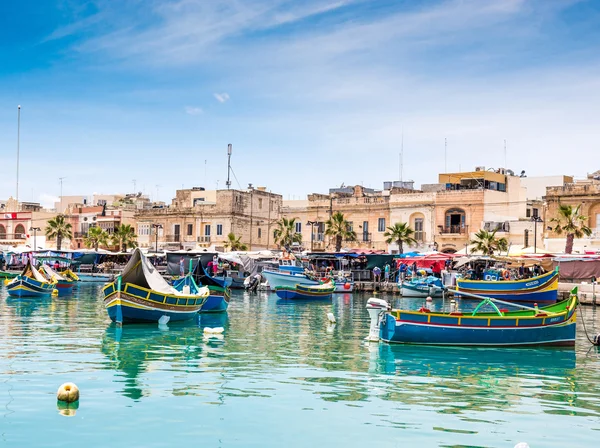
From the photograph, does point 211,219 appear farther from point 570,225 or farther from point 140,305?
→ point 140,305

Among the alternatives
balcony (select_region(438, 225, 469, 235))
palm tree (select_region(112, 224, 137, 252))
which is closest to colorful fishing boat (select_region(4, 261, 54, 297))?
palm tree (select_region(112, 224, 137, 252))

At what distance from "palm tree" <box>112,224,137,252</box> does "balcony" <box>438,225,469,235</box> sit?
109 ft

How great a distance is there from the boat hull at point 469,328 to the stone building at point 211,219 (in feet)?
172

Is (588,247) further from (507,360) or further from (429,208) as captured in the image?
(507,360)

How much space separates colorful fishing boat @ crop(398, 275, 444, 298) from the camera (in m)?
51.4

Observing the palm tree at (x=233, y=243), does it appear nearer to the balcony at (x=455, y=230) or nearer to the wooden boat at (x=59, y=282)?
the balcony at (x=455, y=230)

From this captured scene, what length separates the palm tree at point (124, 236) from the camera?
254 feet

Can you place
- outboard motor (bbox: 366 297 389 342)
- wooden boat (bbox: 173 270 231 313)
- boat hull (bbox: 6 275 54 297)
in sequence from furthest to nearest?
1. boat hull (bbox: 6 275 54 297)
2. wooden boat (bbox: 173 270 231 313)
3. outboard motor (bbox: 366 297 389 342)

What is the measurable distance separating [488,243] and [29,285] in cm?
3320

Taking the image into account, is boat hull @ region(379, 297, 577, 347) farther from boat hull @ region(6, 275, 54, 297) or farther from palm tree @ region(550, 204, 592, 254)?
boat hull @ region(6, 275, 54, 297)

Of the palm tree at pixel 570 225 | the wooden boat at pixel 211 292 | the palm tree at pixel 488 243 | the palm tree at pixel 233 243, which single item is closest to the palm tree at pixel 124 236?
the palm tree at pixel 233 243

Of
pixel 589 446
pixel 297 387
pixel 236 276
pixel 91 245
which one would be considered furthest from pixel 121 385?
pixel 91 245

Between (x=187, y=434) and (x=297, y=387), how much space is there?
4648mm

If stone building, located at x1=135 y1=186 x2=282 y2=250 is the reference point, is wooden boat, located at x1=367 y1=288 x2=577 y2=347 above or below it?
below
